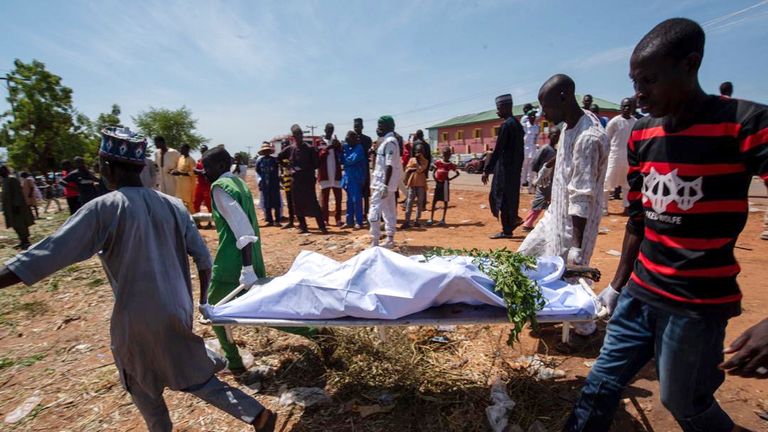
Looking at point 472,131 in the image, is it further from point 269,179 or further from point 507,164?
point 507,164

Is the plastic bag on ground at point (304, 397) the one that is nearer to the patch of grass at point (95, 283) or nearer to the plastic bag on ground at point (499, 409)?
the plastic bag on ground at point (499, 409)

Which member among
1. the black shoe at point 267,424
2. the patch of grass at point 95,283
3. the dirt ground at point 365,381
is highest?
the patch of grass at point 95,283

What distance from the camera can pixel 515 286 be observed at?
2412 millimetres

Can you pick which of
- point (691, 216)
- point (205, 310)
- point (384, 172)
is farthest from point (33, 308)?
point (691, 216)

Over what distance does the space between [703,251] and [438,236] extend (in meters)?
6.12

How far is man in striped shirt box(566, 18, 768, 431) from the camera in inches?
56.9

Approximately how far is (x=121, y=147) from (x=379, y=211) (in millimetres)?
4168

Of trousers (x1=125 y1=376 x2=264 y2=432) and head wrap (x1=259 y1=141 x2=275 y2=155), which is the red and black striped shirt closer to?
trousers (x1=125 y1=376 x2=264 y2=432)

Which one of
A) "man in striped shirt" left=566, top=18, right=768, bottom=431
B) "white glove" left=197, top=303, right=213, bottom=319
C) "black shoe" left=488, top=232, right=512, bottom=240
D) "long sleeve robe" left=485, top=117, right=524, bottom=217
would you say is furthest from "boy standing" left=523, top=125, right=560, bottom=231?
"white glove" left=197, top=303, right=213, bottom=319

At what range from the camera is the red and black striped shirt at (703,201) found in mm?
1436

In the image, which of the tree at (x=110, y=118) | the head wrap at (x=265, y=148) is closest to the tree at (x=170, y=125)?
the tree at (x=110, y=118)

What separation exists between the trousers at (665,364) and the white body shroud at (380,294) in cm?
53

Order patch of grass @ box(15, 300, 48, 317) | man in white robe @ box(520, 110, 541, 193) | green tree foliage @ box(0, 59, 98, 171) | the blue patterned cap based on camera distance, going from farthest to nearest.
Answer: green tree foliage @ box(0, 59, 98, 171) < man in white robe @ box(520, 110, 541, 193) < patch of grass @ box(15, 300, 48, 317) < the blue patterned cap

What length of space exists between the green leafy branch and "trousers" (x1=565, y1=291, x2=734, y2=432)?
0.47 m
